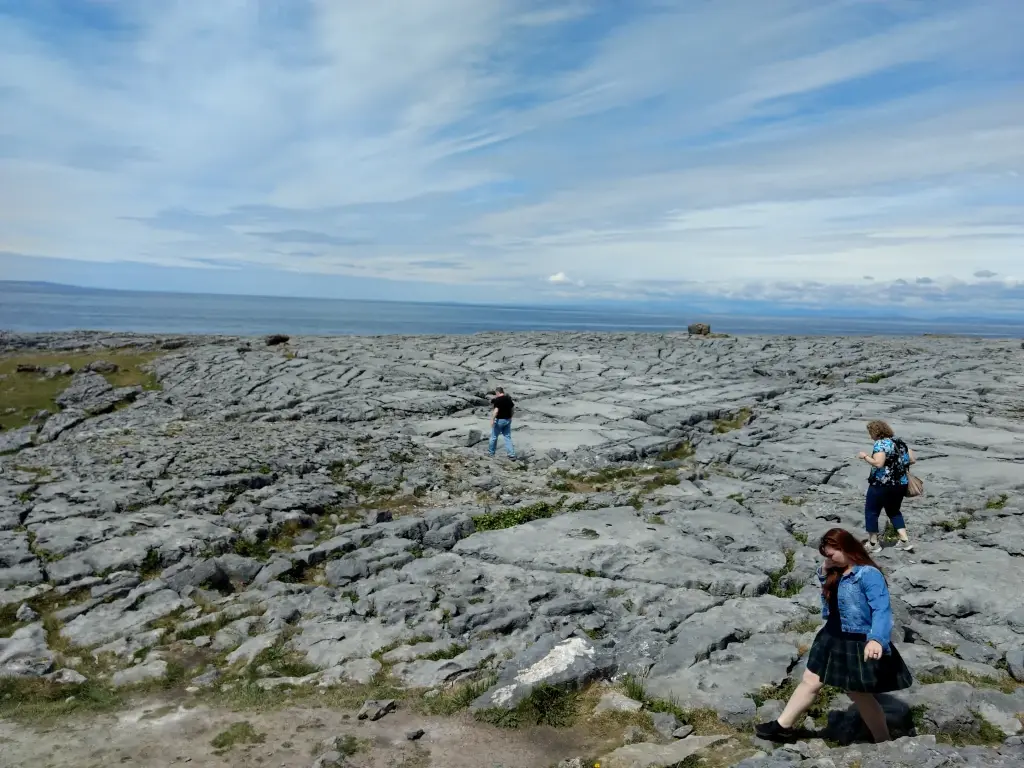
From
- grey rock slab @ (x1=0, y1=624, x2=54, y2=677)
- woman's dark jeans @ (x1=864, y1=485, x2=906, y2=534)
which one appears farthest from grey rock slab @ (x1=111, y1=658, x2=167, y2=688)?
woman's dark jeans @ (x1=864, y1=485, x2=906, y2=534)

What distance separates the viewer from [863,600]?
6949 mm

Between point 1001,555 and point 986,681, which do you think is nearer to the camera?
point 986,681

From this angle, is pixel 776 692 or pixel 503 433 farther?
pixel 503 433

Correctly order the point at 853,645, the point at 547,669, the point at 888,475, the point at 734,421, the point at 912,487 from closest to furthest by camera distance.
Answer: the point at 853,645 → the point at 547,669 → the point at 912,487 → the point at 888,475 → the point at 734,421

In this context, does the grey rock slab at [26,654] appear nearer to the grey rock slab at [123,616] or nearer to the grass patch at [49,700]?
the grass patch at [49,700]

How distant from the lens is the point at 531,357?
4025cm

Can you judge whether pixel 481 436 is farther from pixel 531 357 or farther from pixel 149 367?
pixel 149 367

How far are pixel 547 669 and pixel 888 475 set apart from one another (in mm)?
7970

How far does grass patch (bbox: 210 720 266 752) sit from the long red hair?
22.9 feet

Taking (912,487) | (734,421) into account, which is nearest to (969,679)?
(912,487)

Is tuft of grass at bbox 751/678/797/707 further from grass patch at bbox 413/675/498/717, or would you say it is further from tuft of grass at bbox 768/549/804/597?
grass patch at bbox 413/675/498/717

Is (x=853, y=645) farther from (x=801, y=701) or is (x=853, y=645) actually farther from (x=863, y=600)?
Result: (x=801, y=701)

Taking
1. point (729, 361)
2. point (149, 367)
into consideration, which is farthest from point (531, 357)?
point (149, 367)

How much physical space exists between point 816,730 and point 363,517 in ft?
39.3
